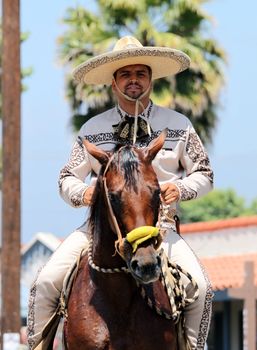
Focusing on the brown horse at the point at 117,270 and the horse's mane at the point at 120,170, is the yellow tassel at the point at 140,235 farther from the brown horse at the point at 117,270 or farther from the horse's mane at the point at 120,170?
the horse's mane at the point at 120,170

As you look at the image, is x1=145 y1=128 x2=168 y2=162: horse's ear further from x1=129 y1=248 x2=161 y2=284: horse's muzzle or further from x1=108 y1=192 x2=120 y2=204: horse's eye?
x1=129 y1=248 x2=161 y2=284: horse's muzzle

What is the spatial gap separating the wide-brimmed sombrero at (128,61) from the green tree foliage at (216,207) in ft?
216

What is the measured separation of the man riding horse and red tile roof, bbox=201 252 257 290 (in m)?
17.2

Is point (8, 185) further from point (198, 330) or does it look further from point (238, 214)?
point (238, 214)

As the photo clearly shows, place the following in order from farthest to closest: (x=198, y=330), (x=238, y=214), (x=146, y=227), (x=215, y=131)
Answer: (x=238, y=214), (x=215, y=131), (x=198, y=330), (x=146, y=227)

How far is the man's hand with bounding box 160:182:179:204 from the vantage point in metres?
8.75

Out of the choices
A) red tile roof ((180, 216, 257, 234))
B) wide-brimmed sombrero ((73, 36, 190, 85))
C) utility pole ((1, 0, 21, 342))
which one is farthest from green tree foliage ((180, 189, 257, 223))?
wide-brimmed sombrero ((73, 36, 190, 85))

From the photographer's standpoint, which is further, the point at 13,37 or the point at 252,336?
the point at 252,336

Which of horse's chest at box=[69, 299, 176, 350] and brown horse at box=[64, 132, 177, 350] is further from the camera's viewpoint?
horse's chest at box=[69, 299, 176, 350]

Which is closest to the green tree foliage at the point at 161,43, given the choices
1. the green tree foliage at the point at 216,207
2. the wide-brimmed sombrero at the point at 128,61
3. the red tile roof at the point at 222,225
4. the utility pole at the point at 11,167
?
the red tile roof at the point at 222,225

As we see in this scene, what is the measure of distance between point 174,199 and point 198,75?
70.0 ft

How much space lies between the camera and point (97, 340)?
27.7 ft

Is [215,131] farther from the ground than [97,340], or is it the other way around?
[215,131]

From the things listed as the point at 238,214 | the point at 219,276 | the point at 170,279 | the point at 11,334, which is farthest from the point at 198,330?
the point at 238,214
